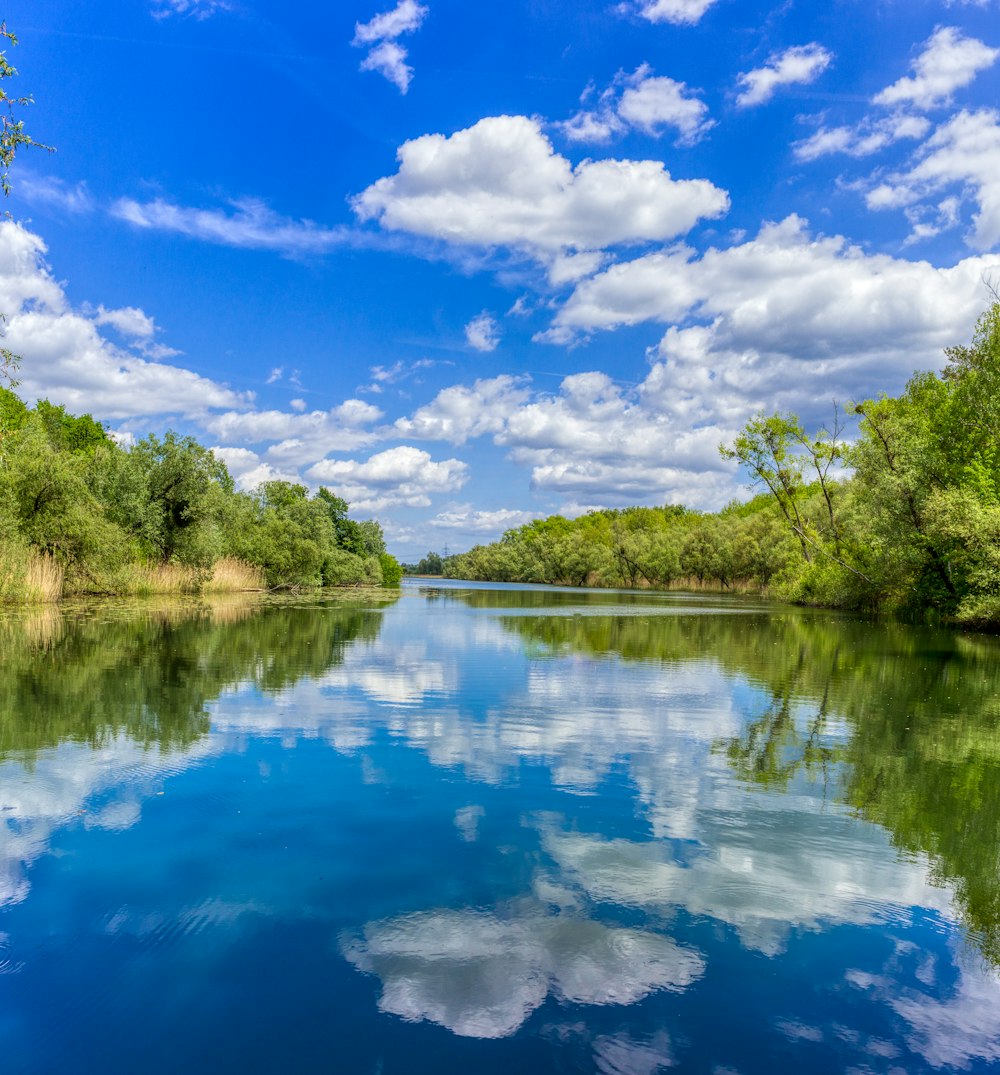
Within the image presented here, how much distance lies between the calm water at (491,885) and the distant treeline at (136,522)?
66.0 feet

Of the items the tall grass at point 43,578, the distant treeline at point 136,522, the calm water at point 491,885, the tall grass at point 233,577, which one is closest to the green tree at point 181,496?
the distant treeline at point 136,522

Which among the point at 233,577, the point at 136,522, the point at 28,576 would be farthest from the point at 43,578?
the point at 233,577

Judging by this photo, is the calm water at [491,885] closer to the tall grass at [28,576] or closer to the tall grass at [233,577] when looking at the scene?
the tall grass at [28,576]

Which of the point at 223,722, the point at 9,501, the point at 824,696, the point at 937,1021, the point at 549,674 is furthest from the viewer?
the point at 9,501

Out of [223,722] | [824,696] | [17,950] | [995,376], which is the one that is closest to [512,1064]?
[17,950]

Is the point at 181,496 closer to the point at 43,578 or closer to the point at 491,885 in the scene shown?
the point at 43,578

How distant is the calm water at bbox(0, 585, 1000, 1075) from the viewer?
4133 mm

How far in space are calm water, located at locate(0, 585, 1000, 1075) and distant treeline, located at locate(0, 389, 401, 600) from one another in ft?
66.0

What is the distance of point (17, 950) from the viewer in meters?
4.84

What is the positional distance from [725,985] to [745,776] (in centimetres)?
492

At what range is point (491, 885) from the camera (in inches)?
233

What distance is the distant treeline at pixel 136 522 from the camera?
3334 centimetres

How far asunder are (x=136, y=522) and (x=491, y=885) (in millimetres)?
44137

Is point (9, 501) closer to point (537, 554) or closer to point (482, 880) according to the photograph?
point (482, 880)
